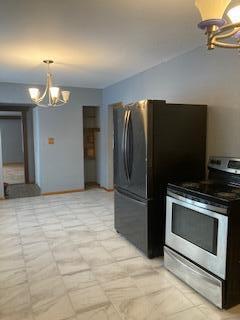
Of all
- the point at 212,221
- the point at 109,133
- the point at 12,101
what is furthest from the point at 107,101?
the point at 212,221

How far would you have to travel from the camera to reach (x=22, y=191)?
6.32 m

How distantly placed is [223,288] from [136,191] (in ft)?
4.35

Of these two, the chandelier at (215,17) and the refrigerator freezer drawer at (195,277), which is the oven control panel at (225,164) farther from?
the chandelier at (215,17)

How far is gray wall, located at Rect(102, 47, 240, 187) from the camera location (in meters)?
2.71

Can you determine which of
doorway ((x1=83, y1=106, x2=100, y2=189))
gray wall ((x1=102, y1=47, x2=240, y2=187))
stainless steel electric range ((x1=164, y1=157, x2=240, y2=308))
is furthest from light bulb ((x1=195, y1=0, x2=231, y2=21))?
doorway ((x1=83, y1=106, x2=100, y2=189))

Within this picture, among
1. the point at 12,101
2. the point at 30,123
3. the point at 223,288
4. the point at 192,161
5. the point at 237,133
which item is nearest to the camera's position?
the point at 223,288

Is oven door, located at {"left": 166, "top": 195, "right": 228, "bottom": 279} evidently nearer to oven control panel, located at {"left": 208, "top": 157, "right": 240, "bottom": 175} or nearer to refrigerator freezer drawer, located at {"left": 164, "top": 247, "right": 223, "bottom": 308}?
refrigerator freezer drawer, located at {"left": 164, "top": 247, "right": 223, "bottom": 308}

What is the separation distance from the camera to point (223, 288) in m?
2.04

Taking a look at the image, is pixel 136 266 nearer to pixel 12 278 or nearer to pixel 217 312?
pixel 217 312

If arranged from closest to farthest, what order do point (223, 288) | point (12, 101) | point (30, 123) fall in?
point (223, 288) < point (12, 101) < point (30, 123)

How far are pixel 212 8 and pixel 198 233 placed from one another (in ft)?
5.65

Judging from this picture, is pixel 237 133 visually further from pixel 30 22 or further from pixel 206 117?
pixel 30 22

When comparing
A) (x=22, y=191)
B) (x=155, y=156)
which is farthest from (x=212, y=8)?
(x=22, y=191)

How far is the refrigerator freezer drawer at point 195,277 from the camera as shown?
2.08 m
